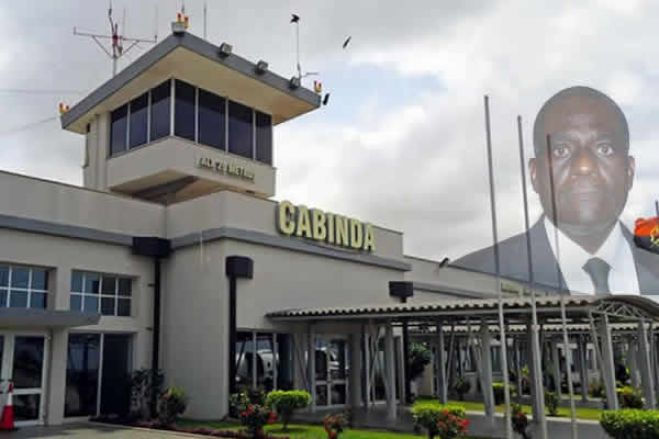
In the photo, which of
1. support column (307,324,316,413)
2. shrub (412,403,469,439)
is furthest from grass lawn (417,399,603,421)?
shrub (412,403,469,439)

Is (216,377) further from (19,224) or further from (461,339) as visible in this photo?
(461,339)

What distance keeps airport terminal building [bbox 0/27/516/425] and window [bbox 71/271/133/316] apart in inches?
1.4

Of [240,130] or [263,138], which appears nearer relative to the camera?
[240,130]

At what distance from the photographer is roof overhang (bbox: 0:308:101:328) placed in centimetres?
1520

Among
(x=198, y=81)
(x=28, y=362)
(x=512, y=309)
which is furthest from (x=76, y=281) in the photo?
(x=512, y=309)

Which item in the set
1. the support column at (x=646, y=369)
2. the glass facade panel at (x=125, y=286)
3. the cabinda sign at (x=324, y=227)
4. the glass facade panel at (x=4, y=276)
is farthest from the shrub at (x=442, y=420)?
the glass facade panel at (x=4, y=276)

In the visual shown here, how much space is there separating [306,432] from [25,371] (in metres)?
7.52

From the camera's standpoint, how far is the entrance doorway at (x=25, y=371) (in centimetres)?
1636

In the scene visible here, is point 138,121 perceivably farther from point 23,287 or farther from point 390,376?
point 390,376

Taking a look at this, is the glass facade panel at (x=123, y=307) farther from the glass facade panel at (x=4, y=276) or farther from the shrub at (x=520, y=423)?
the shrub at (x=520, y=423)

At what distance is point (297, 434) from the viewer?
49.2ft

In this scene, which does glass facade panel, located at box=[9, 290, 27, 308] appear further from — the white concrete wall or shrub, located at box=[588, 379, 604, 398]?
shrub, located at box=[588, 379, 604, 398]

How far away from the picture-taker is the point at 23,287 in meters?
17.3

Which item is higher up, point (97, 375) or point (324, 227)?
point (324, 227)
